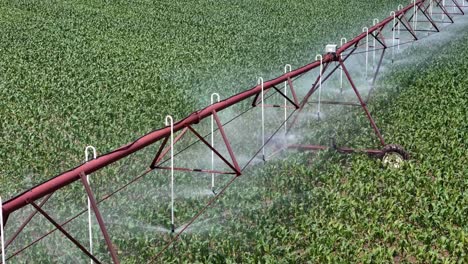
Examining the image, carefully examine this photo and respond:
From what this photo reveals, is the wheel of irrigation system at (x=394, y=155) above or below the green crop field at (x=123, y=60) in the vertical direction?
below

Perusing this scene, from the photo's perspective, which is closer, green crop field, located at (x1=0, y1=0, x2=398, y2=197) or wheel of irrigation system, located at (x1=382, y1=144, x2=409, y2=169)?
wheel of irrigation system, located at (x1=382, y1=144, x2=409, y2=169)

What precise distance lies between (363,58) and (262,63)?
3637 millimetres

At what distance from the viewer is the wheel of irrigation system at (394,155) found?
10383 mm

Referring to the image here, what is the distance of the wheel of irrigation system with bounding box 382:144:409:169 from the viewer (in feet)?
34.1

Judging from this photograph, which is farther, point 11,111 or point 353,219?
point 11,111

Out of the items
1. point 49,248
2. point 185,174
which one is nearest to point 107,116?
point 185,174

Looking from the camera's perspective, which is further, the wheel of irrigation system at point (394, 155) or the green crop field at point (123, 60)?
the green crop field at point (123, 60)

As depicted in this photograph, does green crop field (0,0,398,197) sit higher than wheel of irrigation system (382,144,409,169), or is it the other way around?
green crop field (0,0,398,197)

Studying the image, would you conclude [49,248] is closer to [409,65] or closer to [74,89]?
[74,89]

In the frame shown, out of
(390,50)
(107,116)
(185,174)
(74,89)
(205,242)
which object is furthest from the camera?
(390,50)

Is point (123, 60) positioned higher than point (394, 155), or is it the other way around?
point (123, 60)

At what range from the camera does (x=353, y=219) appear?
845 centimetres

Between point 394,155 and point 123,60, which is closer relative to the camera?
point 394,155

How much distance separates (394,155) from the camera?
10438 millimetres
